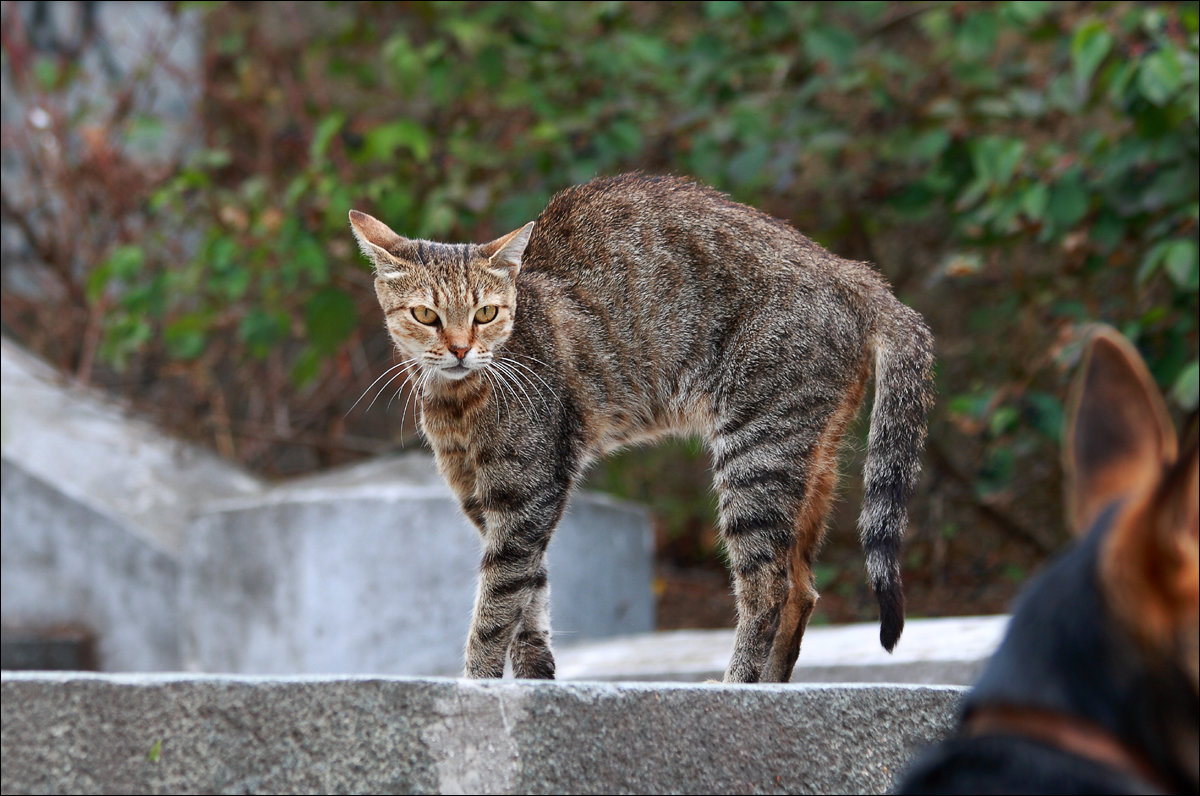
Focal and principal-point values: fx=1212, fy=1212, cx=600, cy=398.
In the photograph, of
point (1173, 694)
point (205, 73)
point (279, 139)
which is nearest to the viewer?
point (1173, 694)

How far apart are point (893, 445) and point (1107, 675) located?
165 centimetres

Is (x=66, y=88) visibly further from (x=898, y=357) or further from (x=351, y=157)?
(x=898, y=357)

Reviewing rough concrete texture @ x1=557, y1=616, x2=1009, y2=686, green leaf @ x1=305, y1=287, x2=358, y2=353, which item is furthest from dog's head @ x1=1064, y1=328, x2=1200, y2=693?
green leaf @ x1=305, y1=287, x2=358, y2=353

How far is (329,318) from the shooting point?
5.14 meters

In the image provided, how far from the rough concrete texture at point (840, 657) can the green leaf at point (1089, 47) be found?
5.96ft

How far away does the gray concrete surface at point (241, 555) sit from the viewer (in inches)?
198

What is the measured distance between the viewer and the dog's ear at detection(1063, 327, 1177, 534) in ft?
4.68

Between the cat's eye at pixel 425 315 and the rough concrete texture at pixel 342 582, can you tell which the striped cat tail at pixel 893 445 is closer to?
the cat's eye at pixel 425 315

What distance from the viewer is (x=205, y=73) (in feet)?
24.4

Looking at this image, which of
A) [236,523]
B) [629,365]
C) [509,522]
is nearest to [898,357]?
[629,365]

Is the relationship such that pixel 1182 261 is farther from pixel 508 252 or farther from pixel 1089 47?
pixel 508 252

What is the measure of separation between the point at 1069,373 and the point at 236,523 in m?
3.48

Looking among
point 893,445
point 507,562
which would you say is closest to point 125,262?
point 507,562

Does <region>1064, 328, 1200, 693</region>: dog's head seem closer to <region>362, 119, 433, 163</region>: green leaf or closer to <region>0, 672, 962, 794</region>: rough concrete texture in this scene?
<region>0, 672, 962, 794</region>: rough concrete texture
